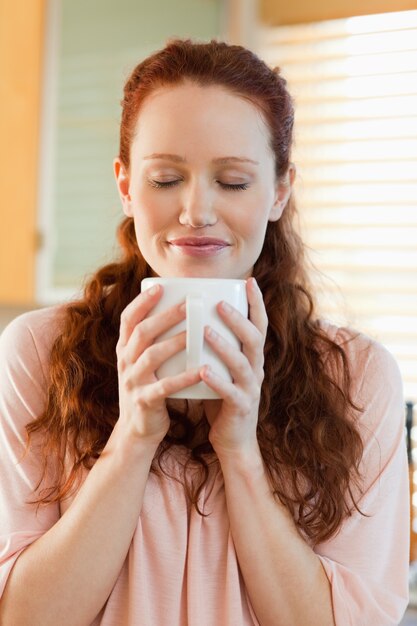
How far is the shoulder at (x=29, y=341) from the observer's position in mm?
1194

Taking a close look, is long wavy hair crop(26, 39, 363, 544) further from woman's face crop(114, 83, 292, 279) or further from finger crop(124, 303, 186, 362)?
finger crop(124, 303, 186, 362)

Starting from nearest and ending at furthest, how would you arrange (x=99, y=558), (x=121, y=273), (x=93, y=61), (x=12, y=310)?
(x=99, y=558) → (x=121, y=273) → (x=93, y=61) → (x=12, y=310)

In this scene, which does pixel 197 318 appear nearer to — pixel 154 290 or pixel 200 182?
Answer: pixel 154 290

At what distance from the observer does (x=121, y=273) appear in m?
1.32

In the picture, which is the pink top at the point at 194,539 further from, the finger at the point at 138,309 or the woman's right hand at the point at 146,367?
the finger at the point at 138,309

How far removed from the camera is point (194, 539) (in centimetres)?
110

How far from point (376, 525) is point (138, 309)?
1.46ft

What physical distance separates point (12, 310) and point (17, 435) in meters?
1.88

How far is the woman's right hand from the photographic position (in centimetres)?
91

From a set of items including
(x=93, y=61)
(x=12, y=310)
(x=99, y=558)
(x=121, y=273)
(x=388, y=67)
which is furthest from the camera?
(x=12, y=310)

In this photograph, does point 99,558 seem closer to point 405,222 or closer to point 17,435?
point 17,435

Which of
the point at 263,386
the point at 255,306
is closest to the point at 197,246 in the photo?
the point at 255,306

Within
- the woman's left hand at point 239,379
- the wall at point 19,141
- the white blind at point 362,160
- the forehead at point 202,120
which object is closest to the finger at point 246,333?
the woman's left hand at point 239,379

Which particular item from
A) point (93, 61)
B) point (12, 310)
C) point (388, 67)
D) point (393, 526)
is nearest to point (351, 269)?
point (388, 67)
